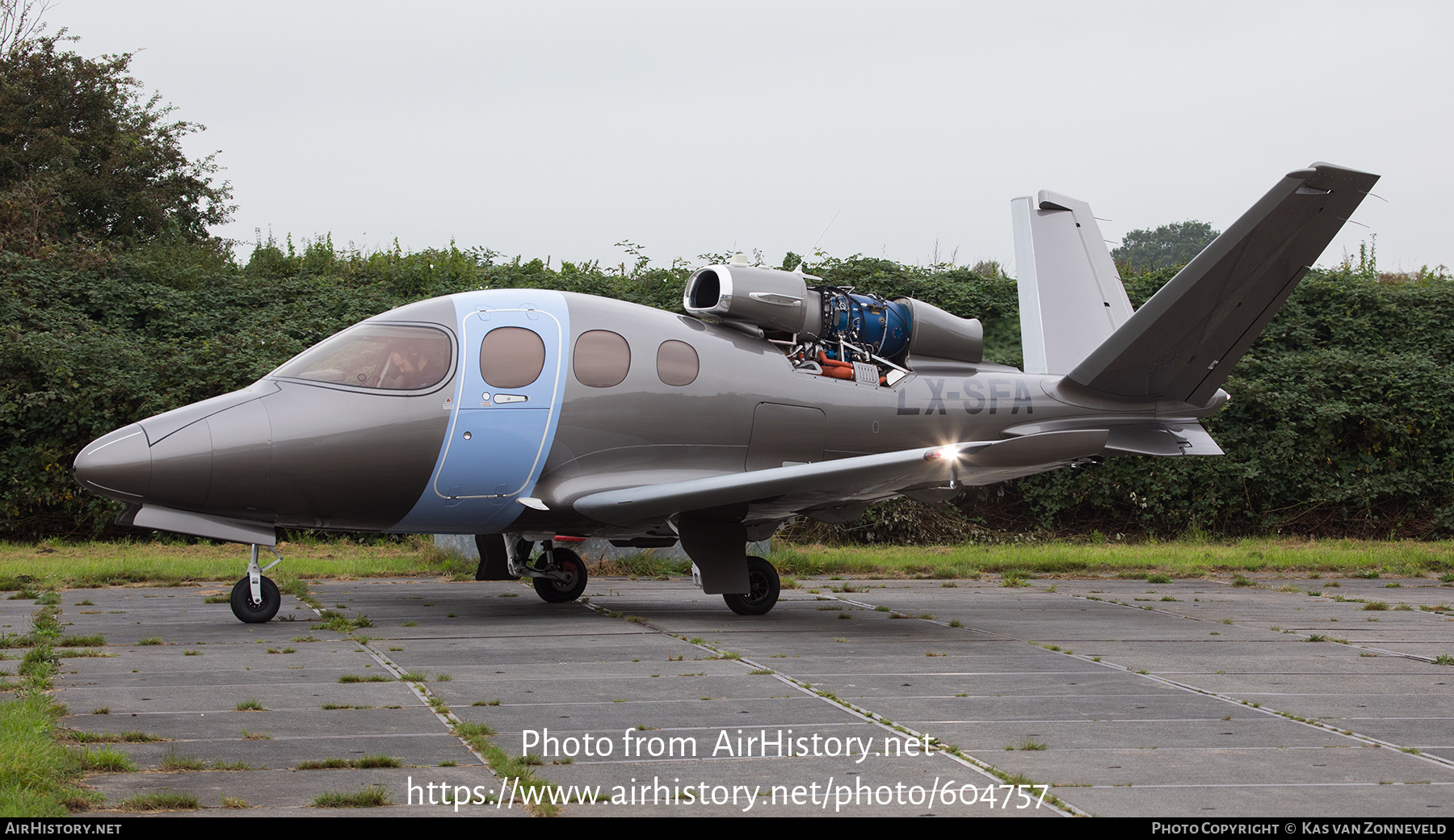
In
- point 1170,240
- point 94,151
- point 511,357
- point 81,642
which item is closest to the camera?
point 81,642

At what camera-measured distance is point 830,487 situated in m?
9.97

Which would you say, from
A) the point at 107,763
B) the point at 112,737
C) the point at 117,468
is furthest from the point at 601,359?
the point at 107,763

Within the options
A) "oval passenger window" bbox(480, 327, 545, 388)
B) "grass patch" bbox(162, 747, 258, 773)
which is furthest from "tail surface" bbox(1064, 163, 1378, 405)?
"grass patch" bbox(162, 747, 258, 773)

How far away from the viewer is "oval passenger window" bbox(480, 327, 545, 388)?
10.4 m

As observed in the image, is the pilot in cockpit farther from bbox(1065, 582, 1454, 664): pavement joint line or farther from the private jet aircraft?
bbox(1065, 582, 1454, 664): pavement joint line

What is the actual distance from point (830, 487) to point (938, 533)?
9.61 metres

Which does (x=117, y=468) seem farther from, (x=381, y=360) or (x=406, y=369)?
(x=406, y=369)

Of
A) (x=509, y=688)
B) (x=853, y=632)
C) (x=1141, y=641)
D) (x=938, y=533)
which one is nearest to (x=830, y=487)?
(x=853, y=632)

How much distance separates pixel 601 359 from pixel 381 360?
6.37ft

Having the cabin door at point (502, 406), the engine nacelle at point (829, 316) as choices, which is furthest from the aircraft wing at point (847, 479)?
the engine nacelle at point (829, 316)

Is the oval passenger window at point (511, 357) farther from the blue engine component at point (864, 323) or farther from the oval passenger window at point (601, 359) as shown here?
the blue engine component at point (864, 323)

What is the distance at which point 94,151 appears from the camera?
27.8 meters

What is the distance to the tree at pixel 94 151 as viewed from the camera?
86.7ft

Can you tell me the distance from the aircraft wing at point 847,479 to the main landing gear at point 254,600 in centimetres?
274
